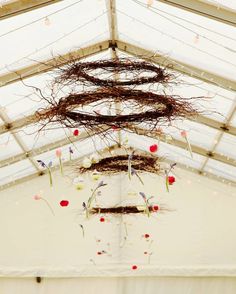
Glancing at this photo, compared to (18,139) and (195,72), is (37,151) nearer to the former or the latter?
(18,139)

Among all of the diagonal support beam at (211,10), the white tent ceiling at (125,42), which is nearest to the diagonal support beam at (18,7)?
the white tent ceiling at (125,42)

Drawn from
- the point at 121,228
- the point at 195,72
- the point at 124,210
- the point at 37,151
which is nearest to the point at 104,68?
the point at 195,72

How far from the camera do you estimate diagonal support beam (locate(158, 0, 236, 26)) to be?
165 inches

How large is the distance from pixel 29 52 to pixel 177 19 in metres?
1.68

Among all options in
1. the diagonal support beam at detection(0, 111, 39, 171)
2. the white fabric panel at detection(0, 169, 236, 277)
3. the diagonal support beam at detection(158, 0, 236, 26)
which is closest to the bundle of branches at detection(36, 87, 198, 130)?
the diagonal support beam at detection(158, 0, 236, 26)

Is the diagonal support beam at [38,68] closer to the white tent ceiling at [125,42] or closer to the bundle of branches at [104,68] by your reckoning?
the white tent ceiling at [125,42]

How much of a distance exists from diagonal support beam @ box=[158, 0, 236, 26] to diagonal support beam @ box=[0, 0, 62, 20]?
51.7 inches

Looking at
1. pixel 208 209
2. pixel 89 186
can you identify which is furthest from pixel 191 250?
pixel 89 186

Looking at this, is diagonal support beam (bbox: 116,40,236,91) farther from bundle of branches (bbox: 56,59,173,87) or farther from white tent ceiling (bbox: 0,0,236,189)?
bundle of branches (bbox: 56,59,173,87)

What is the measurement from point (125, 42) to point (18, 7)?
6.27 feet

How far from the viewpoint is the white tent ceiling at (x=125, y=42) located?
4.47m

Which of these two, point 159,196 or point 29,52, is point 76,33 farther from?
point 159,196

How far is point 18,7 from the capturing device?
4.27m

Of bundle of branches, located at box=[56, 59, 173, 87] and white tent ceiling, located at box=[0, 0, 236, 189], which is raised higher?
white tent ceiling, located at box=[0, 0, 236, 189]
